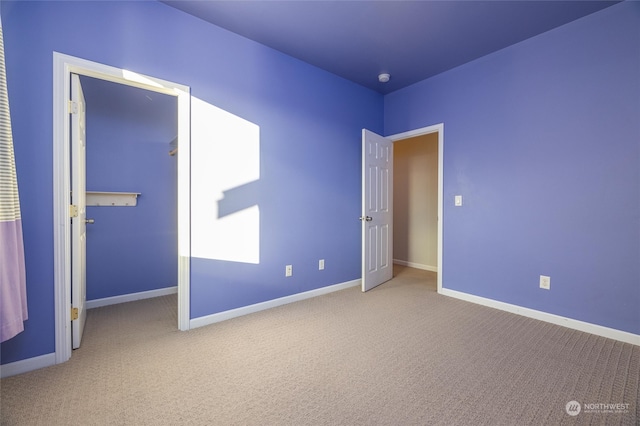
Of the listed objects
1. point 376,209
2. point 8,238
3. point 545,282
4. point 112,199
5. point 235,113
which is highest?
point 235,113

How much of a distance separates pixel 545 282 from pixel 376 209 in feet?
6.07

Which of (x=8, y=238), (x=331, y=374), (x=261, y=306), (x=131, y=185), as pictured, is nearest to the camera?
(x=8, y=238)

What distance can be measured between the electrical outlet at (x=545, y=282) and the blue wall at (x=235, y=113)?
6.43 feet

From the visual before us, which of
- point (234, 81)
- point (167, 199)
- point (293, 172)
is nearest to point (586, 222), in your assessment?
point (293, 172)

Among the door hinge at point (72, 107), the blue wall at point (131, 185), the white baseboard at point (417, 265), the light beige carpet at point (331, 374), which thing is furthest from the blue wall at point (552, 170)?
the door hinge at point (72, 107)

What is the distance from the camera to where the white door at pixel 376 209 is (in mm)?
3416

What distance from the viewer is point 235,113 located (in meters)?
2.64

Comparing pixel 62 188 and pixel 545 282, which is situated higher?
pixel 62 188

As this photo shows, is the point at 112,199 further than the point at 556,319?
Yes

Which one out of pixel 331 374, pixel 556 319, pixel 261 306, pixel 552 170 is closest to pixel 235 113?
pixel 261 306

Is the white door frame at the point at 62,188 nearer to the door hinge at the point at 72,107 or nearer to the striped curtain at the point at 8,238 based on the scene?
the door hinge at the point at 72,107

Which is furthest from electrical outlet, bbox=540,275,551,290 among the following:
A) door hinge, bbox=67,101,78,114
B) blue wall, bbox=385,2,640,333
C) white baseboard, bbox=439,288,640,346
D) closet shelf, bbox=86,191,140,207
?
closet shelf, bbox=86,191,140,207

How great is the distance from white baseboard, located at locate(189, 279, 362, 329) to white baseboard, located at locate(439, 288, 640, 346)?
1374 mm

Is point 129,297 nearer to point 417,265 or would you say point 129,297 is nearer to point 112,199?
point 112,199
